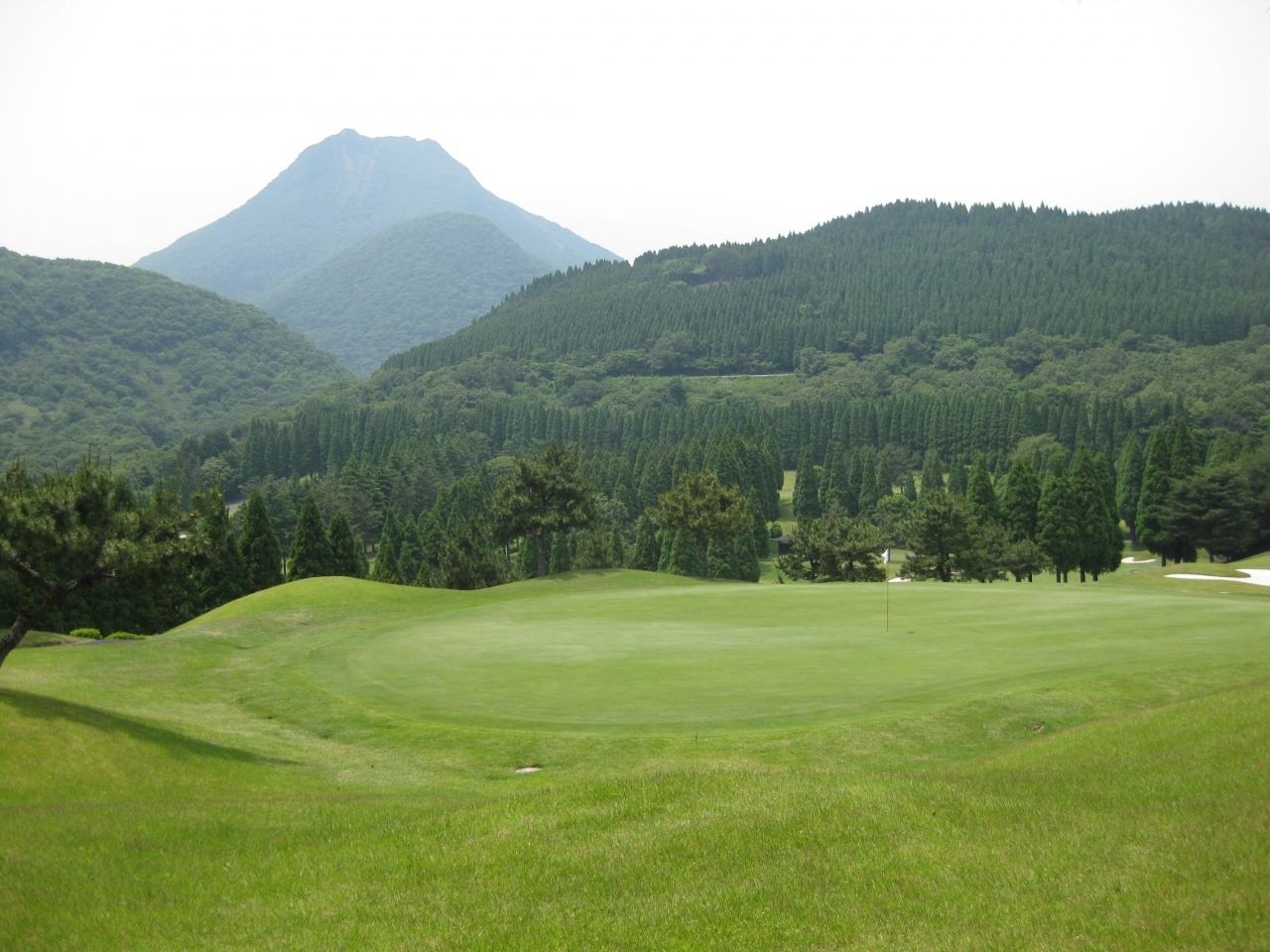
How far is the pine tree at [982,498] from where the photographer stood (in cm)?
9125

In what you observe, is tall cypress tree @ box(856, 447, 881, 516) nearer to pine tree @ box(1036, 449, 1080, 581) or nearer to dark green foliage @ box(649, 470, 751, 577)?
pine tree @ box(1036, 449, 1080, 581)

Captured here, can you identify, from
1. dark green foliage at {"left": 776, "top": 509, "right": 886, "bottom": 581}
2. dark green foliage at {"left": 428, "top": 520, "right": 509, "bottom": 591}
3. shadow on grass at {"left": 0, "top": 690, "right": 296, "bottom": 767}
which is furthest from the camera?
dark green foliage at {"left": 428, "top": 520, "right": 509, "bottom": 591}

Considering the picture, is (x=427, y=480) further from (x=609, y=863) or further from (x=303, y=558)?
(x=609, y=863)

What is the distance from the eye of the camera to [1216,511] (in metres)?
93.6

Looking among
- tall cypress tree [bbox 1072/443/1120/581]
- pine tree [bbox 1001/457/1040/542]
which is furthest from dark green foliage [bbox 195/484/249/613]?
tall cypress tree [bbox 1072/443/1120/581]

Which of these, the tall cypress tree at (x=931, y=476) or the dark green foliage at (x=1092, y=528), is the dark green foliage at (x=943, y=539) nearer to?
the dark green foliage at (x=1092, y=528)

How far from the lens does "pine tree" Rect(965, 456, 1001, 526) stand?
91.2 metres

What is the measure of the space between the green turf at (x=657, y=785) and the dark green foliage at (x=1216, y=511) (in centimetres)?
6039

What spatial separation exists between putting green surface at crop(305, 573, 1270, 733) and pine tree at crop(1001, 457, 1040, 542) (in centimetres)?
4415

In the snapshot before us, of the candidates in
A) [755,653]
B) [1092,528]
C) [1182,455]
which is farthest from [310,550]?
[1182,455]

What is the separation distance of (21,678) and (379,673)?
9.95 metres

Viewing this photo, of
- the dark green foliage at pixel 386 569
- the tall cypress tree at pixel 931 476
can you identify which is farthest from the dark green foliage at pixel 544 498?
the tall cypress tree at pixel 931 476

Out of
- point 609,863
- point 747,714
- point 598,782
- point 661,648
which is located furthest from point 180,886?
point 661,648

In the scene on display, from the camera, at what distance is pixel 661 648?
116 ft
